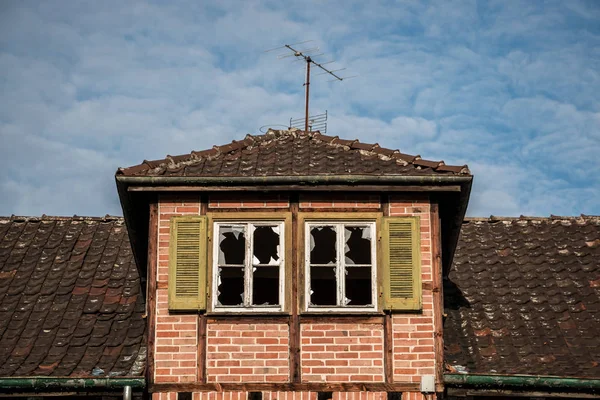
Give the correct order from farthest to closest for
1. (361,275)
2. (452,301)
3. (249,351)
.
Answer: (452,301), (361,275), (249,351)

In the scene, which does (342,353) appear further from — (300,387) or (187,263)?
(187,263)

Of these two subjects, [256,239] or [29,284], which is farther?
[29,284]

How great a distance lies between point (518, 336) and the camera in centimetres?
1409

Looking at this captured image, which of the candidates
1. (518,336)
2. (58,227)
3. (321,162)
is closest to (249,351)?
(321,162)

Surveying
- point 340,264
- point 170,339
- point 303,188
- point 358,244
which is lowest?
point 170,339

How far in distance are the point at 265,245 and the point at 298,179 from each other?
136 centimetres

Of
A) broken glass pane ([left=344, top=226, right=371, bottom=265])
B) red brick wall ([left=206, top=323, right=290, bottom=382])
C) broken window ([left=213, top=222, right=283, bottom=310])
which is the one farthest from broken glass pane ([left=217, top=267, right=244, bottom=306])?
broken glass pane ([left=344, top=226, right=371, bottom=265])

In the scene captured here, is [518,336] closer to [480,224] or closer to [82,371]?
[480,224]

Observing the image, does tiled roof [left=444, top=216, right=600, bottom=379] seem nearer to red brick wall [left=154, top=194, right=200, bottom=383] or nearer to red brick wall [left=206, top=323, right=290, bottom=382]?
red brick wall [left=206, top=323, right=290, bottom=382]

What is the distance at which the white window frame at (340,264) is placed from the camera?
13.1 metres

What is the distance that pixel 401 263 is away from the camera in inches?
523

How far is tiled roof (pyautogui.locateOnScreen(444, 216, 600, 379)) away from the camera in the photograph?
1349 centimetres

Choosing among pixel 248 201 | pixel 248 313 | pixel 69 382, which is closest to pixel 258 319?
pixel 248 313

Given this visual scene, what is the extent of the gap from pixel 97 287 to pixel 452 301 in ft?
18.1
